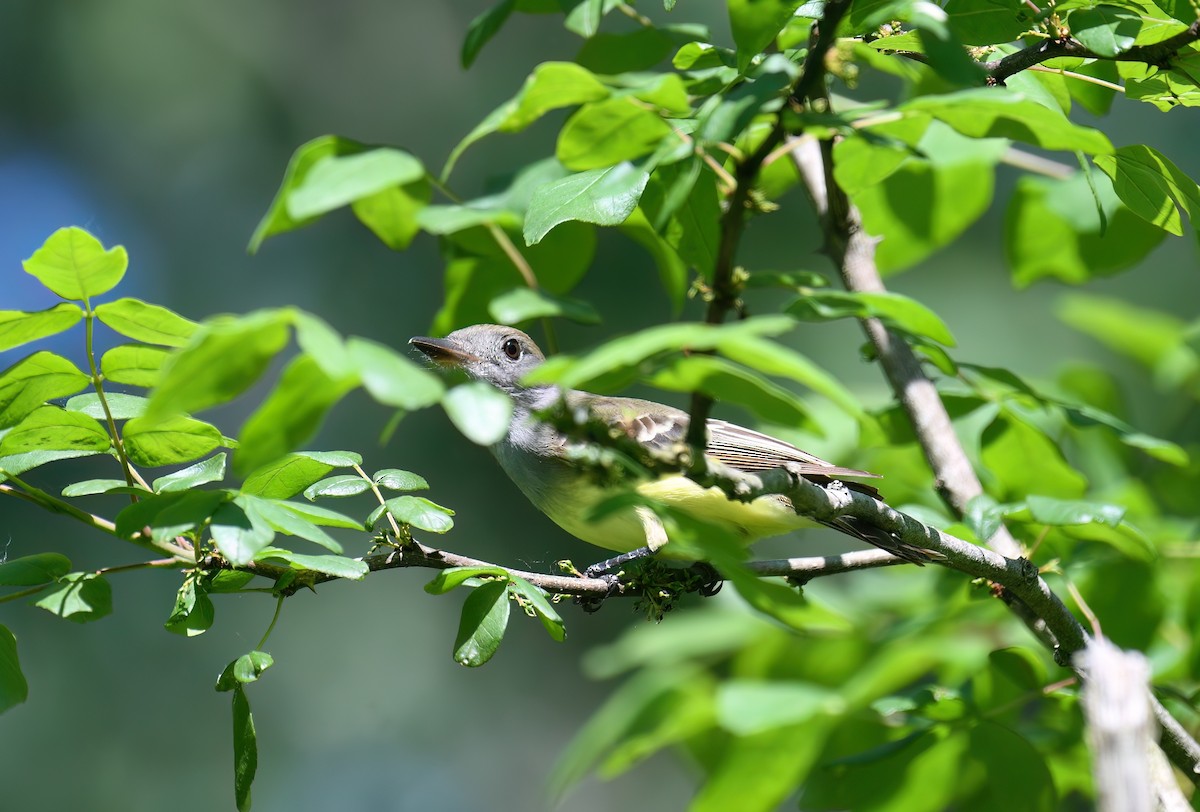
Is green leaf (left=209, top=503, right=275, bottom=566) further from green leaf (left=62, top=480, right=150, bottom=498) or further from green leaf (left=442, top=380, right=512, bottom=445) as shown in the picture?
green leaf (left=442, top=380, right=512, bottom=445)

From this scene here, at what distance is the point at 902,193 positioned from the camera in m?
3.03

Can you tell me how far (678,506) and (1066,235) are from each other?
133 cm

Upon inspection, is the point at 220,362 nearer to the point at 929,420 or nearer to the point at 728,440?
the point at 929,420

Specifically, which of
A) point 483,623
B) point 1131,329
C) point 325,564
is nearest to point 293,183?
point 325,564

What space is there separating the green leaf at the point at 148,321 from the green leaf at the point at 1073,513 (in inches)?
62.4

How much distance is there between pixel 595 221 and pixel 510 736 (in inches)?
287

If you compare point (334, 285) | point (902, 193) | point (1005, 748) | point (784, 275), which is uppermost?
point (784, 275)

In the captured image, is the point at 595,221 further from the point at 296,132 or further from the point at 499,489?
the point at 296,132

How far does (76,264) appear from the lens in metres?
1.84

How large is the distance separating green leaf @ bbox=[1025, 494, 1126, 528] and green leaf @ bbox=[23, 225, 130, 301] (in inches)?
67.8

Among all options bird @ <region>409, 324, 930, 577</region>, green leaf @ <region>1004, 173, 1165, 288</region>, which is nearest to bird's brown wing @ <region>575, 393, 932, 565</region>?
bird @ <region>409, 324, 930, 577</region>

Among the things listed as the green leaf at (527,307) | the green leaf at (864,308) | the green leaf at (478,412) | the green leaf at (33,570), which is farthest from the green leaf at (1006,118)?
the green leaf at (33,570)

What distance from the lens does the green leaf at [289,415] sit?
1.25m

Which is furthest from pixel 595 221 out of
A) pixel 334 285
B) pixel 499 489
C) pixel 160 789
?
pixel 160 789
